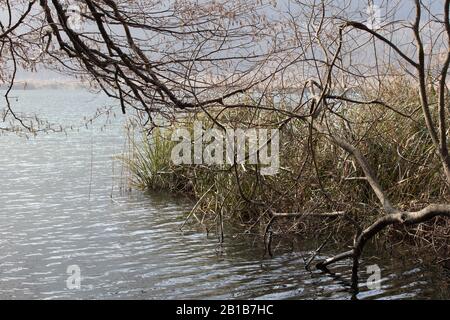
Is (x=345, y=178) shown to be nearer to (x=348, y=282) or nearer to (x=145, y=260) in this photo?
(x=348, y=282)

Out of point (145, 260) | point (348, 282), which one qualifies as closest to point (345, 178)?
point (348, 282)

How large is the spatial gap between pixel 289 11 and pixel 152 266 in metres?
3.18

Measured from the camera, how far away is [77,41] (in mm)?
5863

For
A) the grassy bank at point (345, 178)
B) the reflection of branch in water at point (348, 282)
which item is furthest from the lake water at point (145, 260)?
the grassy bank at point (345, 178)

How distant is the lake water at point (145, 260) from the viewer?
664 centimetres

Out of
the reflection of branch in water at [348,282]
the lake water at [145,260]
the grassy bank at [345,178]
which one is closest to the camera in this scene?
the reflection of branch in water at [348,282]

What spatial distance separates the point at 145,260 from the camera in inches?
312

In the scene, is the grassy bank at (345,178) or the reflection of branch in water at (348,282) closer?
the reflection of branch in water at (348,282)

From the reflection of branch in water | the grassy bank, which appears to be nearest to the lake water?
the reflection of branch in water

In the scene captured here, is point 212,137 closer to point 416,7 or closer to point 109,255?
point 109,255

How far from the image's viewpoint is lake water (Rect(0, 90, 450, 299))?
6.64 m

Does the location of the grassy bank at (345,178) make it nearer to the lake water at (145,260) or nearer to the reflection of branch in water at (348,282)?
the lake water at (145,260)

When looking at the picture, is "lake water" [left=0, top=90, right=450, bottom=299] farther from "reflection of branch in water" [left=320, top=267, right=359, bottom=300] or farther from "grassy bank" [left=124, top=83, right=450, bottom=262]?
"grassy bank" [left=124, top=83, right=450, bottom=262]
